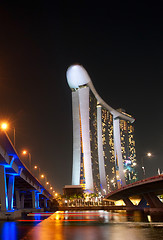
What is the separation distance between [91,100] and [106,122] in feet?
76.8

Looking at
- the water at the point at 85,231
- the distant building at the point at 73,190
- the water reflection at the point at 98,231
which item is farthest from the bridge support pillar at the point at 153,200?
the distant building at the point at 73,190

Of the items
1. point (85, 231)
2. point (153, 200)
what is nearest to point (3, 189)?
point (85, 231)

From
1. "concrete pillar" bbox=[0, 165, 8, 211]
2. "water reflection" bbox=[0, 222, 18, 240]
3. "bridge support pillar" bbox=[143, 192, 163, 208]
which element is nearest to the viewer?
"water reflection" bbox=[0, 222, 18, 240]

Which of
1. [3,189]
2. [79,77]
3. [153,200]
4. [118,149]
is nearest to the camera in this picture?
[3,189]

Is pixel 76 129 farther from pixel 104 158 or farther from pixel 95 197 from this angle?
pixel 95 197

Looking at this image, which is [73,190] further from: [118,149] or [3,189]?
[3,189]

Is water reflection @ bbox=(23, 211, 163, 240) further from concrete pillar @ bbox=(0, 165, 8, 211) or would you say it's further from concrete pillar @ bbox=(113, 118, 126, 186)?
concrete pillar @ bbox=(113, 118, 126, 186)

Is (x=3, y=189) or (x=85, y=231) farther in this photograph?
(x=3, y=189)

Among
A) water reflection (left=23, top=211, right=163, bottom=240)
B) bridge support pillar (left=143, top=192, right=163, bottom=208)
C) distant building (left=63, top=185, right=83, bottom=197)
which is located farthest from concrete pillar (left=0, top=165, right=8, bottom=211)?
distant building (left=63, top=185, right=83, bottom=197)

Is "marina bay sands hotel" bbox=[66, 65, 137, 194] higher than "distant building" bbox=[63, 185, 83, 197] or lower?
higher

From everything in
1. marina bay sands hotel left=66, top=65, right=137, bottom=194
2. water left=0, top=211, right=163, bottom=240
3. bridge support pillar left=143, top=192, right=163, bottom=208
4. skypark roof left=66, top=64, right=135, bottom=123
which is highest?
skypark roof left=66, top=64, right=135, bottom=123

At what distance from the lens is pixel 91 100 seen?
15350cm

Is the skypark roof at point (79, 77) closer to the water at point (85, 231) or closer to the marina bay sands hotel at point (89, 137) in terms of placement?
the marina bay sands hotel at point (89, 137)

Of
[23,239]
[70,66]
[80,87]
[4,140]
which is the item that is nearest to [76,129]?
[80,87]
